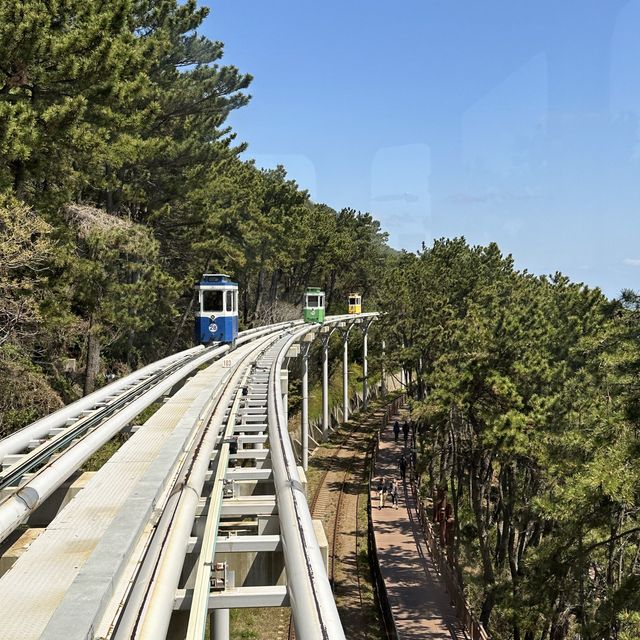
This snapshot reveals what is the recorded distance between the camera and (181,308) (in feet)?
110

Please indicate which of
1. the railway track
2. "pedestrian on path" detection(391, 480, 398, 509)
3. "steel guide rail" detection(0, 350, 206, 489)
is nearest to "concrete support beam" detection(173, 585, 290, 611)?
"steel guide rail" detection(0, 350, 206, 489)

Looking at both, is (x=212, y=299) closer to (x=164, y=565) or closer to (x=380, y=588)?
(x=380, y=588)

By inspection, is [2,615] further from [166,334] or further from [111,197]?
[166,334]

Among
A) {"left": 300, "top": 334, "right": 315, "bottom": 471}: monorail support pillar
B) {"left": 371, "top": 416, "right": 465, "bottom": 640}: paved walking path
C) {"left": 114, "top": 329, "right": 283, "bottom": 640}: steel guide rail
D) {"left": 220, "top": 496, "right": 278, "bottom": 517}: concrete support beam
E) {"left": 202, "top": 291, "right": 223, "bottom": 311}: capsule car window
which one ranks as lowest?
{"left": 371, "top": 416, "right": 465, "bottom": 640}: paved walking path

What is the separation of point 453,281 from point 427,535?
1814 centimetres

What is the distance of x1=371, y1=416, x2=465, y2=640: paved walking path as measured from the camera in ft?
49.8

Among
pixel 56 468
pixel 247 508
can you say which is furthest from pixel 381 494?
pixel 56 468

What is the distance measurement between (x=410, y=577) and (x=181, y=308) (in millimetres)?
20622

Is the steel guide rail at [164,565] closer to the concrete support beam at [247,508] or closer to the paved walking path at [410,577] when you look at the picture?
the concrete support beam at [247,508]

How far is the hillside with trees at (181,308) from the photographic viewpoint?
37.6ft

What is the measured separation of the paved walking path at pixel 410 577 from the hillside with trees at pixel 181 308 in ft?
4.46

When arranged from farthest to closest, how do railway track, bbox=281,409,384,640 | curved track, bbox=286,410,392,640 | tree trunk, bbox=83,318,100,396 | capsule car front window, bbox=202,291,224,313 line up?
1. capsule car front window, bbox=202,291,224,313
2. tree trunk, bbox=83,318,100,396
3. curved track, bbox=286,410,392,640
4. railway track, bbox=281,409,384,640

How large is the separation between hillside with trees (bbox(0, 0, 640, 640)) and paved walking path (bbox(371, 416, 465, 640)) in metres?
1.36

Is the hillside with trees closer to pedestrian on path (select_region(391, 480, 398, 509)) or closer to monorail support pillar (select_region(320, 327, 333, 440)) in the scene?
pedestrian on path (select_region(391, 480, 398, 509))
